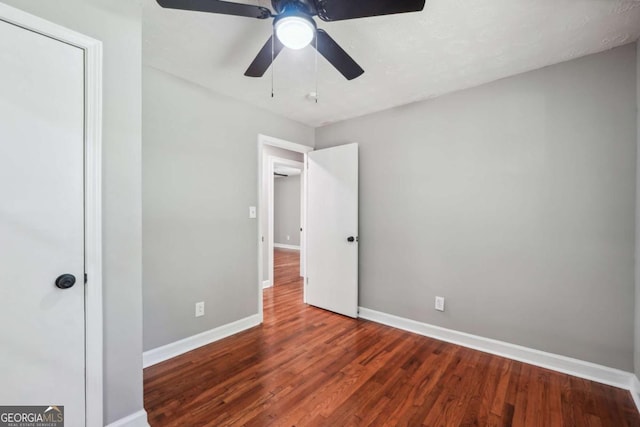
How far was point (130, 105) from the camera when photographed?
58.4 inches

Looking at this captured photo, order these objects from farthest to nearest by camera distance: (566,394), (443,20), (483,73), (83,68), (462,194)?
(462,194)
(483,73)
(566,394)
(443,20)
(83,68)

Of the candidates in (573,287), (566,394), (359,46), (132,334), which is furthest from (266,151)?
(566,394)

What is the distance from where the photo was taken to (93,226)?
1353 mm

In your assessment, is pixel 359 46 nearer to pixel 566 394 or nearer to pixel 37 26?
pixel 37 26

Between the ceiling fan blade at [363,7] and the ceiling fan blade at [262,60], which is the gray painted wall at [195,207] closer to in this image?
the ceiling fan blade at [262,60]

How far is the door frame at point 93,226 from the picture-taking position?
133 centimetres

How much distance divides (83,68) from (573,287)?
3522 mm

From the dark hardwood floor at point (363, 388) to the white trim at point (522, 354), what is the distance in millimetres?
68

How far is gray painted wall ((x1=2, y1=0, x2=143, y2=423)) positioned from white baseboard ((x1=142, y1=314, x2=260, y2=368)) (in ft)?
2.43

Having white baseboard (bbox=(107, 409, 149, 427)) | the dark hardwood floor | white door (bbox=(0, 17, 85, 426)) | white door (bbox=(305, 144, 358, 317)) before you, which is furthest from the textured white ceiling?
the dark hardwood floor

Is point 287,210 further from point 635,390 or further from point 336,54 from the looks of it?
point 635,390

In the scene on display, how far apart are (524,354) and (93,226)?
3251 millimetres

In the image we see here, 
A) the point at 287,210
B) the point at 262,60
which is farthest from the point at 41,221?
the point at 287,210

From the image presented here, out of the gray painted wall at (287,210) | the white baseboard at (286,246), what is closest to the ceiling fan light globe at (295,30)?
the gray painted wall at (287,210)
